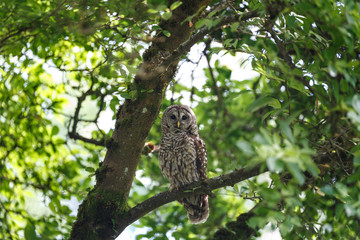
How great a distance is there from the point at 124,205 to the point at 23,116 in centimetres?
268

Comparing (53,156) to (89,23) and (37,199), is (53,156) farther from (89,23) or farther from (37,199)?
(89,23)

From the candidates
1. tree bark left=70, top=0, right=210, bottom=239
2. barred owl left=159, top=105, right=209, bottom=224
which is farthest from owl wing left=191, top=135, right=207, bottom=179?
tree bark left=70, top=0, right=210, bottom=239

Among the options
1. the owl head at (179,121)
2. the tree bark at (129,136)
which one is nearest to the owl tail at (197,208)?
the owl head at (179,121)

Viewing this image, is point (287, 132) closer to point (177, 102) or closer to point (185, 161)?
point (185, 161)

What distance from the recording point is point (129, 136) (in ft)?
12.1

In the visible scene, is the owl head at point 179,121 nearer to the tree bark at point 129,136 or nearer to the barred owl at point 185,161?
the barred owl at point 185,161

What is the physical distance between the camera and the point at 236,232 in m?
4.14

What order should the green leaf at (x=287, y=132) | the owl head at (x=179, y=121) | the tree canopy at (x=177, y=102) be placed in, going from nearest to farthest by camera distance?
1. the green leaf at (x=287, y=132)
2. the tree canopy at (x=177, y=102)
3. the owl head at (x=179, y=121)

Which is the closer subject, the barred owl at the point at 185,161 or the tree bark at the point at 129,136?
the tree bark at the point at 129,136

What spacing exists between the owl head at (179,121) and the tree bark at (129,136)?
1387 millimetres

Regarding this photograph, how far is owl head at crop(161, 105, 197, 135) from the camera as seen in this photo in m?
5.16

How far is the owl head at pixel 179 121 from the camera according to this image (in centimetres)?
516

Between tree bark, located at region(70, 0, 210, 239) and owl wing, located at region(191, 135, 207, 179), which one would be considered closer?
tree bark, located at region(70, 0, 210, 239)

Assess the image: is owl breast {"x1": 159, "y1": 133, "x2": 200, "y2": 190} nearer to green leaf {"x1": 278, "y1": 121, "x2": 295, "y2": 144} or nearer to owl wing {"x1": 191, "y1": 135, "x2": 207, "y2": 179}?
owl wing {"x1": 191, "y1": 135, "x2": 207, "y2": 179}
